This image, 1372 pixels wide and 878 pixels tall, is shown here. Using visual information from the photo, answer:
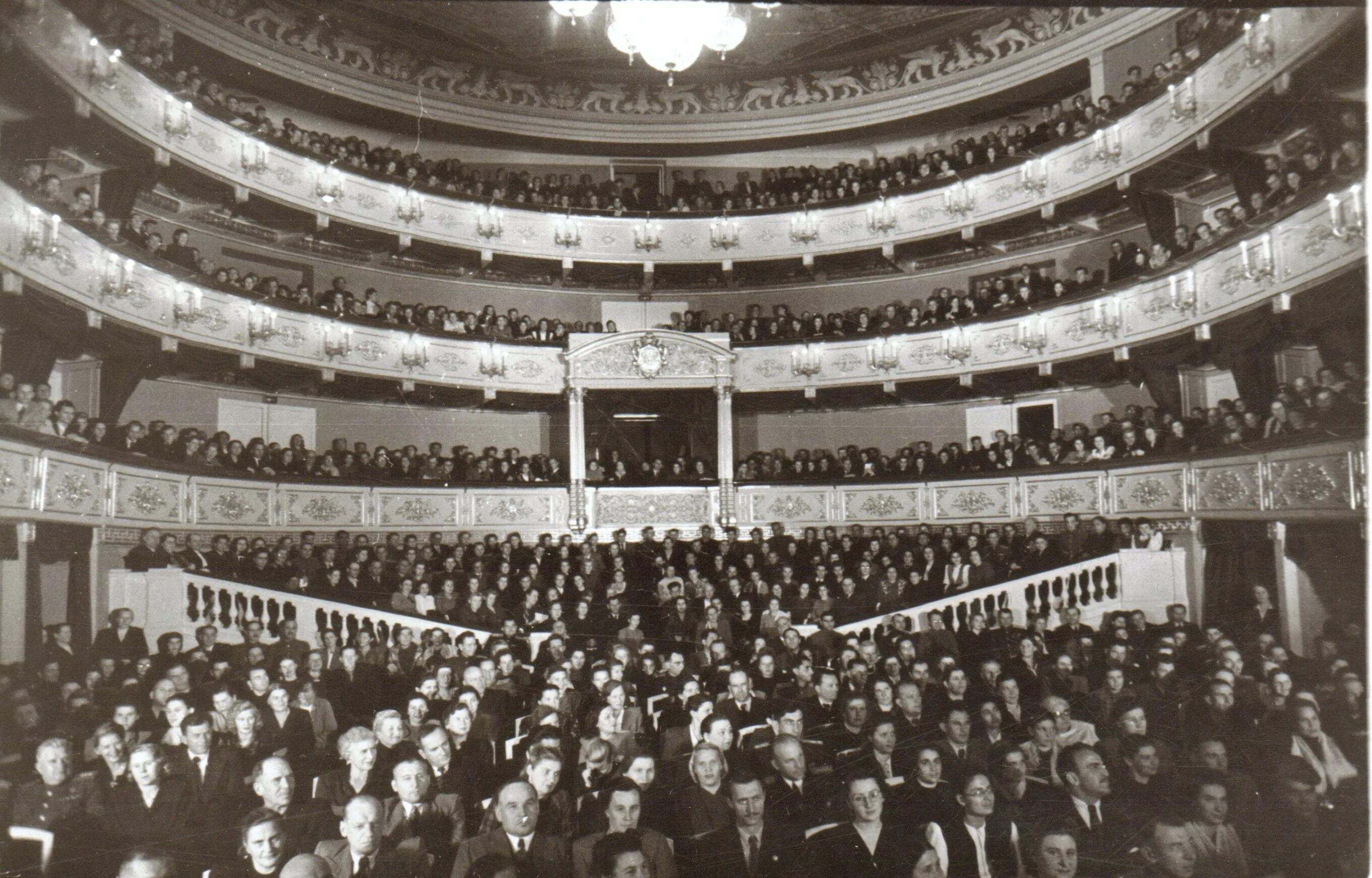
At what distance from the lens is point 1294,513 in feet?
30.5

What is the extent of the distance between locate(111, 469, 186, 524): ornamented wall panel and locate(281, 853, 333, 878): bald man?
650 cm

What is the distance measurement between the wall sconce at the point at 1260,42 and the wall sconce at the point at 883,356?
6892 mm

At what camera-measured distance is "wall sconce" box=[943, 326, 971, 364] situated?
650 inches

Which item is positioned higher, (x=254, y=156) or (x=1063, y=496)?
(x=254, y=156)

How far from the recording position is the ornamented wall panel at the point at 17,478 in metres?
7.55

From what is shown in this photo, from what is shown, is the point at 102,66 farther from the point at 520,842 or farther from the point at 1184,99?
the point at 1184,99

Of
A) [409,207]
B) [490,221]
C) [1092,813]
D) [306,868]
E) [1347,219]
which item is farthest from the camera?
[490,221]

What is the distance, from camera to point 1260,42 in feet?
36.4

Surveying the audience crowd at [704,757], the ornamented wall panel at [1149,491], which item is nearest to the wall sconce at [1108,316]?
the ornamented wall panel at [1149,491]

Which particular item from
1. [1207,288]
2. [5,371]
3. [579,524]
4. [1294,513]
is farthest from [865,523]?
[5,371]

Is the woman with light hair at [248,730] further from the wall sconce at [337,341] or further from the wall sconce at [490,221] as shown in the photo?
the wall sconce at [490,221]

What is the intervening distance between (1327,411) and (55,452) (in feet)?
34.8

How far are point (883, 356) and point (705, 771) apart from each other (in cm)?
1253

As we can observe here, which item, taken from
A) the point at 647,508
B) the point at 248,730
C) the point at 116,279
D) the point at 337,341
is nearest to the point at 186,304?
the point at 116,279
